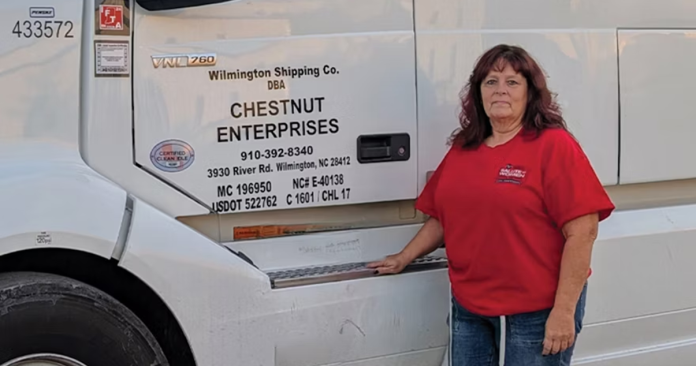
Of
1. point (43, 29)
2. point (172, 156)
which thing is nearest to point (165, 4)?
point (43, 29)

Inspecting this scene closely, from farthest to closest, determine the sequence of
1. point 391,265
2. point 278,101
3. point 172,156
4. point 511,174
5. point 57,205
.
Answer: point 391,265 < point 278,101 < point 172,156 < point 511,174 < point 57,205

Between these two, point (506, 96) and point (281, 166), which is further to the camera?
point (281, 166)

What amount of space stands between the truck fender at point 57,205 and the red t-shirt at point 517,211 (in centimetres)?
109

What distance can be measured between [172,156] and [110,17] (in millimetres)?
482

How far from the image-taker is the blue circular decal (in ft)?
8.57

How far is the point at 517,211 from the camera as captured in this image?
8.08 ft

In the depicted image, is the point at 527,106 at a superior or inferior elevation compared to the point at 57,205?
superior

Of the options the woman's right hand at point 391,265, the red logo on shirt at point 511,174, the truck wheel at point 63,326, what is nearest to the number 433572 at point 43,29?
the truck wheel at point 63,326

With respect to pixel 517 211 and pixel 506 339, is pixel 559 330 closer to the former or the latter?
pixel 506 339

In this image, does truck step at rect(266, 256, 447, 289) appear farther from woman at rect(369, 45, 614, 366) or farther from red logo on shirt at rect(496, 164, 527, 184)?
red logo on shirt at rect(496, 164, 527, 184)

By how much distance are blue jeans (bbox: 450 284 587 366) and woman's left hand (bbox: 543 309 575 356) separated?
5 centimetres

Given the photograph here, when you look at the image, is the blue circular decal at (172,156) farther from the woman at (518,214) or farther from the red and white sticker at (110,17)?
the woman at (518,214)

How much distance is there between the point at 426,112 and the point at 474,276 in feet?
2.25

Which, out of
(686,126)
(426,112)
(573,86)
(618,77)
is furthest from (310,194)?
(686,126)
